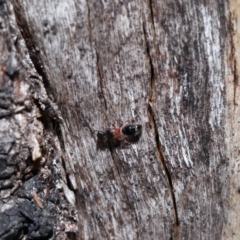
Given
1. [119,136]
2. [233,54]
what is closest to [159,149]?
[119,136]

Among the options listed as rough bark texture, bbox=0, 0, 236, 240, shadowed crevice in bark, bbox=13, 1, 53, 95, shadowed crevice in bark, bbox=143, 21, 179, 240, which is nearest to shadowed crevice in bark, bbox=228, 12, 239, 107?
rough bark texture, bbox=0, 0, 236, 240

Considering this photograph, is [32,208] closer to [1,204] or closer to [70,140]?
[1,204]

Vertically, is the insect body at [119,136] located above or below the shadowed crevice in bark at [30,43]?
below

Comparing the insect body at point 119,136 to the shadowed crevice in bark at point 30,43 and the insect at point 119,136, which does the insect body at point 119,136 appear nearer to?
the insect at point 119,136

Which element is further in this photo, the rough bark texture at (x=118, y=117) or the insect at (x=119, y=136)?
the insect at (x=119, y=136)

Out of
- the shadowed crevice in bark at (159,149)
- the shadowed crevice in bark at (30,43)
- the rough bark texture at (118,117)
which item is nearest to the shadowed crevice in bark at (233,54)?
the rough bark texture at (118,117)

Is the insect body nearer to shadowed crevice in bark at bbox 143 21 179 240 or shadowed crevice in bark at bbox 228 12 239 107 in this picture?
shadowed crevice in bark at bbox 143 21 179 240
